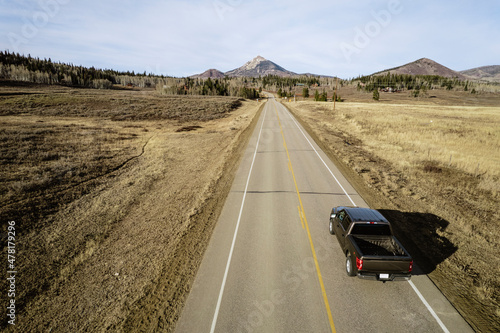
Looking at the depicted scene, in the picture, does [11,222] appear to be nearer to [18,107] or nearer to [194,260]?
[194,260]

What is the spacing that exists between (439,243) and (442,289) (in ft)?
10.9

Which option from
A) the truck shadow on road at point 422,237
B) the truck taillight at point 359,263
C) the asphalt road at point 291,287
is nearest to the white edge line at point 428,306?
the asphalt road at point 291,287

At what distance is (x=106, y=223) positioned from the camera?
12719 millimetres

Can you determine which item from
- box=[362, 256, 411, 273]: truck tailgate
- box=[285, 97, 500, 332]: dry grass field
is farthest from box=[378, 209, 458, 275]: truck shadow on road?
box=[362, 256, 411, 273]: truck tailgate

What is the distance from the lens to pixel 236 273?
913 cm

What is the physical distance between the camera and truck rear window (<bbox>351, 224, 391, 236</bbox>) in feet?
30.8

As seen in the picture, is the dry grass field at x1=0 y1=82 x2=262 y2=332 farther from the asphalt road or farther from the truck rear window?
the truck rear window

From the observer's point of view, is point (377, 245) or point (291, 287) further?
point (377, 245)

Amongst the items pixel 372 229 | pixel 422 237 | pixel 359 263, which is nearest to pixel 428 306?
pixel 359 263

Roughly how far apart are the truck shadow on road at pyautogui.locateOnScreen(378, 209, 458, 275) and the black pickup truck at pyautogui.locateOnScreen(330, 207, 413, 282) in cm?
167

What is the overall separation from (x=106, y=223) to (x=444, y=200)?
21.0m

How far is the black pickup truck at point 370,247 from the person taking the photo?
26.5 feet

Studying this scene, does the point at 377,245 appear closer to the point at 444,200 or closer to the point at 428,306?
the point at 428,306

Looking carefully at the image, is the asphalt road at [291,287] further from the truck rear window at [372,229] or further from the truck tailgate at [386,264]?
the truck rear window at [372,229]
